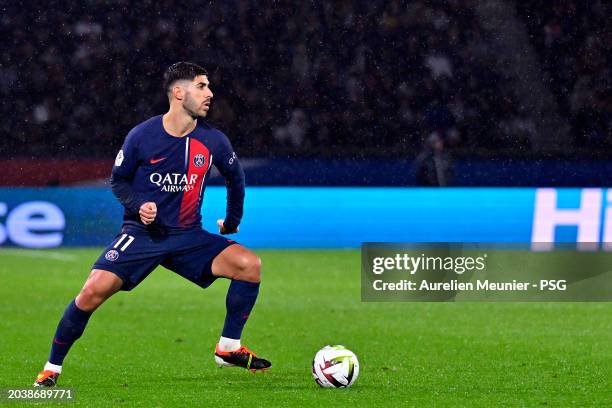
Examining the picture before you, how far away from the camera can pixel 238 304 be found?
618 cm

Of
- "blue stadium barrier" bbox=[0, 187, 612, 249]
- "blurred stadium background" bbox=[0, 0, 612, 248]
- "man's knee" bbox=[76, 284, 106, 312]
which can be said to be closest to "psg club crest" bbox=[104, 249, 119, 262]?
"man's knee" bbox=[76, 284, 106, 312]

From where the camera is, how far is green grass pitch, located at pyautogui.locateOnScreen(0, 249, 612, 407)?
18.8ft

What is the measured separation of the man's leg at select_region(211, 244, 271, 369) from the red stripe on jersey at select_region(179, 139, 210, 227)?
0.25 m

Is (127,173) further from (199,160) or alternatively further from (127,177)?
(199,160)

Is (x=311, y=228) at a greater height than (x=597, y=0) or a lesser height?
lesser

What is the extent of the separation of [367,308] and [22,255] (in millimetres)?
4940

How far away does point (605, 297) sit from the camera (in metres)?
11.0

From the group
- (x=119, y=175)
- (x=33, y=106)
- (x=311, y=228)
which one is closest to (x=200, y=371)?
(x=119, y=175)

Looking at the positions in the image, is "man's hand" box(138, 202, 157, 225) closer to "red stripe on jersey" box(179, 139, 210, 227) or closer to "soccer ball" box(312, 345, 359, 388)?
"red stripe on jersey" box(179, 139, 210, 227)

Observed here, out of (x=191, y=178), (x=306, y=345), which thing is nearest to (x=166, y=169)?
(x=191, y=178)

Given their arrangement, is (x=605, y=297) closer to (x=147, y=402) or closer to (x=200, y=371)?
(x=200, y=371)

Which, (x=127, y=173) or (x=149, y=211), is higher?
(x=127, y=173)

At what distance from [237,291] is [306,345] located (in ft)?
5.09

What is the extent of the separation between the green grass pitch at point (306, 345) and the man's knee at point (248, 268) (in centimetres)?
51
